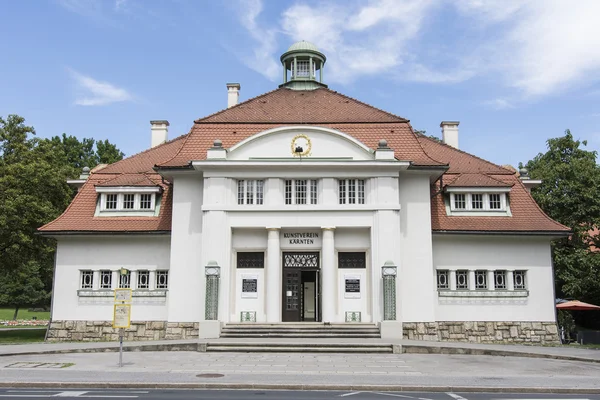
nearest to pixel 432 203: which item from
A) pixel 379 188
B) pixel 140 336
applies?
pixel 379 188

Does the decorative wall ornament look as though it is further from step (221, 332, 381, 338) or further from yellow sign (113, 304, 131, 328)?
yellow sign (113, 304, 131, 328)

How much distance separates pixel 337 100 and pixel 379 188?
21.0 feet

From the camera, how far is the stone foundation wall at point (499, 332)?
25.0 metres

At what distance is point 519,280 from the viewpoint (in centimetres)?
2589

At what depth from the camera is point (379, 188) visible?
24.6m

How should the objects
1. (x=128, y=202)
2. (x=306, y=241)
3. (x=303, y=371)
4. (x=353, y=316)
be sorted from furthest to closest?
(x=128, y=202) < (x=306, y=241) < (x=353, y=316) < (x=303, y=371)

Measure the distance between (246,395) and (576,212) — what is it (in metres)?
26.7

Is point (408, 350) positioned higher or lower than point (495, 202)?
lower

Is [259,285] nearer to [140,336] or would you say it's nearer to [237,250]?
[237,250]

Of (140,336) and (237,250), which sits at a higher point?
(237,250)

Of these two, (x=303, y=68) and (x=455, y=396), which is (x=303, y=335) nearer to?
(x=455, y=396)

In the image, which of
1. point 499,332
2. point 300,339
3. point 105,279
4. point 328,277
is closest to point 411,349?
point 300,339

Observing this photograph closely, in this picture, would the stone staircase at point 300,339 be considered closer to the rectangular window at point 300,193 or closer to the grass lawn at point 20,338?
the rectangular window at point 300,193

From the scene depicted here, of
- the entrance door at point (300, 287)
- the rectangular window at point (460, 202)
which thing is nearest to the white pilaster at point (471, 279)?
the rectangular window at point (460, 202)
